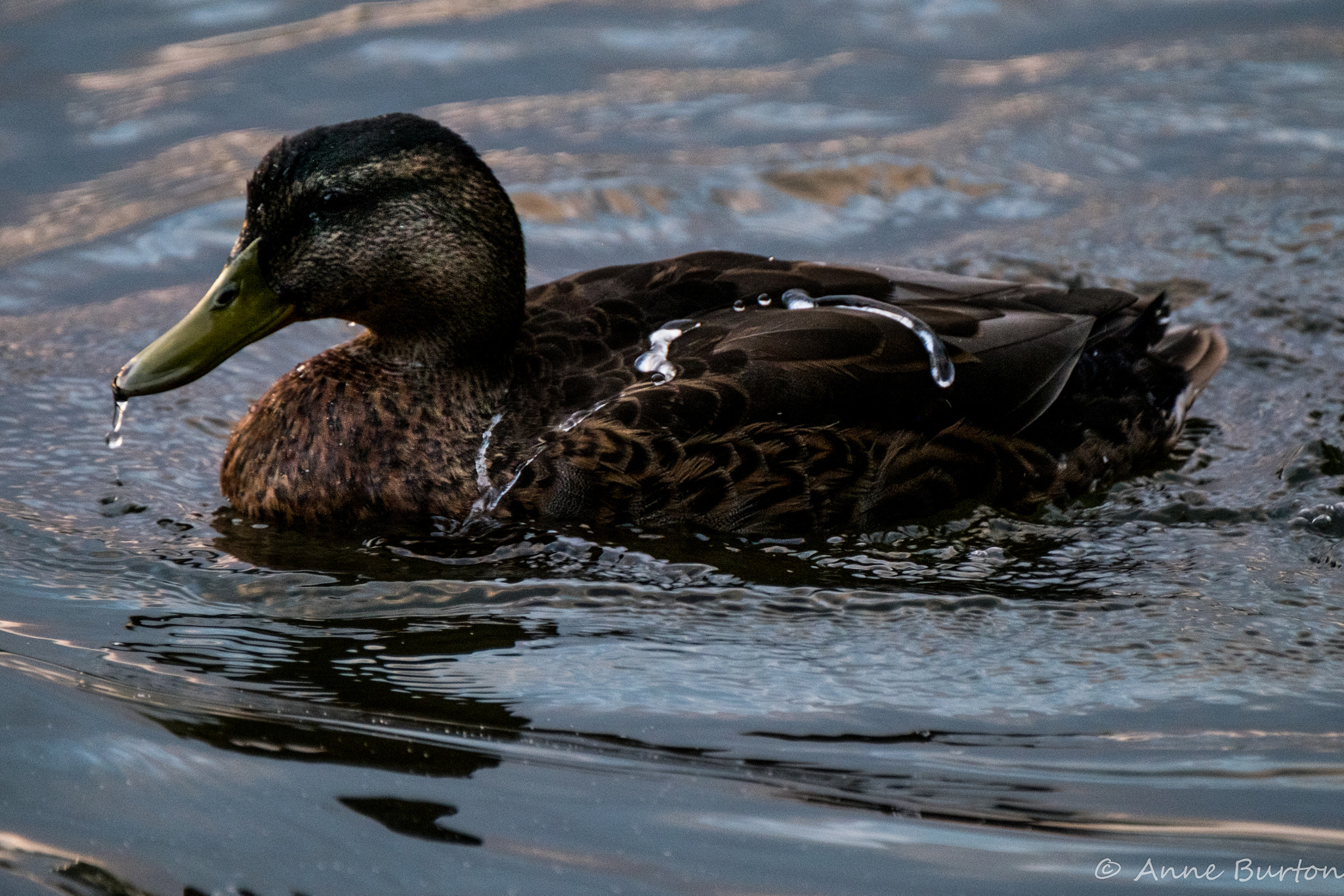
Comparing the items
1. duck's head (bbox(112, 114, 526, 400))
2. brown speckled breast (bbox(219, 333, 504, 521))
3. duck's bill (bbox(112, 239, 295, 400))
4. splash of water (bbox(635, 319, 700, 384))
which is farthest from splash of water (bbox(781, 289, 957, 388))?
duck's bill (bbox(112, 239, 295, 400))


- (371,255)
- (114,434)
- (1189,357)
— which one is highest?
(371,255)

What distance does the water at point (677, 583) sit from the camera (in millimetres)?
3482

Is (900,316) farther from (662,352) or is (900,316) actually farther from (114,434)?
(114,434)

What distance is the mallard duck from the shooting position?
4855 millimetres

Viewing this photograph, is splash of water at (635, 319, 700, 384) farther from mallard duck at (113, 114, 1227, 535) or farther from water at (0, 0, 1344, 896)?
water at (0, 0, 1344, 896)

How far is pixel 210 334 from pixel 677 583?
5.50 ft

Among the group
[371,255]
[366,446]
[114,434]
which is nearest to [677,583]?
[366,446]

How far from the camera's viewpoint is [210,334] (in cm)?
491

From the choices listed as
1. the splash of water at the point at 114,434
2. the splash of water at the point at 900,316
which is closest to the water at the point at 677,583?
the splash of water at the point at 114,434

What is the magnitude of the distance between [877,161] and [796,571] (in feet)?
12.7

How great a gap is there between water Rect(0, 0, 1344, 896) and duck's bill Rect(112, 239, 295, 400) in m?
0.52

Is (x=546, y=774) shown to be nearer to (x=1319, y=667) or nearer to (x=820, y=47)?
(x=1319, y=667)

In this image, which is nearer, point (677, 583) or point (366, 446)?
point (677, 583)

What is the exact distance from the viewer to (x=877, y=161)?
8.09 metres
